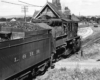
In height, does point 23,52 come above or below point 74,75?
above

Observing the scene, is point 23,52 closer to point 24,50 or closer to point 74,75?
point 24,50

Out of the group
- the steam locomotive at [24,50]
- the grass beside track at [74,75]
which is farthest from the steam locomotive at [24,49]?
the grass beside track at [74,75]

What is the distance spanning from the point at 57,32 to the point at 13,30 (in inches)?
275

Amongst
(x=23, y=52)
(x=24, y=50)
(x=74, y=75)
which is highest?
(x=24, y=50)

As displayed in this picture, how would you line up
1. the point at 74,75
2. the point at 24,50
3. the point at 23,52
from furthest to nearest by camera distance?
the point at 74,75
the point at 24,50
the point at 23,52

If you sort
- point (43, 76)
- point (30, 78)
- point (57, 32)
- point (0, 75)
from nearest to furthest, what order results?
point (0, 75) < point (30, 78) < point (43, 76) < point (57, 32)

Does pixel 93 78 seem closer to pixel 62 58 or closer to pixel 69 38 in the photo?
pixel 62 58

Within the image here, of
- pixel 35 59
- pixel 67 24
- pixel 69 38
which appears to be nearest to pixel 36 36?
pixel 35 59

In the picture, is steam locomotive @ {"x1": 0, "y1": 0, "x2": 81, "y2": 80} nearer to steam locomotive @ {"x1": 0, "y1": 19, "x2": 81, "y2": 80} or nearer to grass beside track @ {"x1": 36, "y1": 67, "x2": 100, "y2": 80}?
steam locomotive @ {"x1": 0, "y1": 19, "x2": 81, "y2": 80}

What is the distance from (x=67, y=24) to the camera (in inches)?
772

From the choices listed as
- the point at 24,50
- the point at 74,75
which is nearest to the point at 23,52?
the point at 24,50

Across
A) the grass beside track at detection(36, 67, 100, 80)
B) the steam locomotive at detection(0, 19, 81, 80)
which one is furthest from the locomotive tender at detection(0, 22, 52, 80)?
the grass beside track at detection(36, 67, 100, 80)

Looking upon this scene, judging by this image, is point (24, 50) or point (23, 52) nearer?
point (23, 52)

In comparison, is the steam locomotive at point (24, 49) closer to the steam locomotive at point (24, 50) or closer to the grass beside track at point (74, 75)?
the steam locomotive at point (24, 50)
